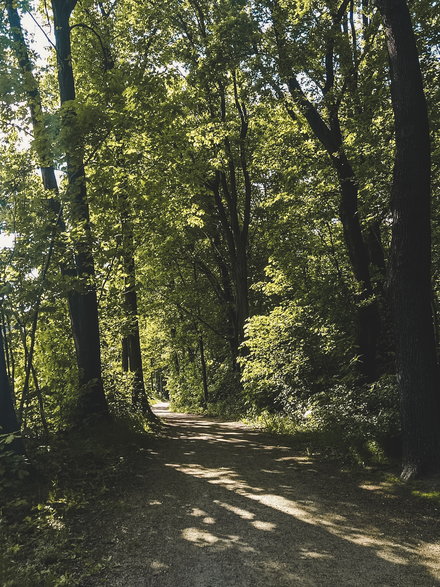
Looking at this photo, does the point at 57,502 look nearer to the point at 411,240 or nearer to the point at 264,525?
the point at 264,525

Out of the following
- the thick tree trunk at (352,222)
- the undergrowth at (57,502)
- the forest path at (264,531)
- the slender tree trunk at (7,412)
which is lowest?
the forest path at (264,531)

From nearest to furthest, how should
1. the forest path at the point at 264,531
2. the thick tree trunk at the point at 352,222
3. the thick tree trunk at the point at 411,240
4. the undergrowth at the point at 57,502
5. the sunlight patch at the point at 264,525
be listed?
1. the forest path at the point at 264,531
2. the undergrowth at the point at 57,502
3. the sunlight patch at the point at 264,525
4. the thick tree trunk at the point at 411,240
5. the thick tree trunk at the point at 352,222

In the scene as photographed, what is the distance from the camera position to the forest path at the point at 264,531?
409cm

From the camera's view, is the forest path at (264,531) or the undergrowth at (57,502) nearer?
the forest path at (264,531)

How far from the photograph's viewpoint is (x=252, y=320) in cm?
1445

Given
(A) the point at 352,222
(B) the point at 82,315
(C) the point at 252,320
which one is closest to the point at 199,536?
(B) the point at 82,315

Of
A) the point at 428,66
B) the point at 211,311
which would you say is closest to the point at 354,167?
the point at 428,66

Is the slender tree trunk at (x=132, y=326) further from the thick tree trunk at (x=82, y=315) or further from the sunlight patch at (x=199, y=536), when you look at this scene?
the sunlight patch at (x=199, y=536)

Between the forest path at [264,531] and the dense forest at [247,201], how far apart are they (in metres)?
1.42

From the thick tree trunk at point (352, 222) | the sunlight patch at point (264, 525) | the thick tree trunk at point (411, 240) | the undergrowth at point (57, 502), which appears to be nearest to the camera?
the undergrowth at point (57, 502)

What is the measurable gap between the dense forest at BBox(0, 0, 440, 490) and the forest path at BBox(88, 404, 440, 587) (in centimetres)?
142

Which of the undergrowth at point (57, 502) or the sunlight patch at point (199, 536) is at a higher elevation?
the undergrowth at point (57, 502)

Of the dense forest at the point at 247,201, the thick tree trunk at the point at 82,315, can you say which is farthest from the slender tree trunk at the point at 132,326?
the thick tree trunk at the point at 82,315

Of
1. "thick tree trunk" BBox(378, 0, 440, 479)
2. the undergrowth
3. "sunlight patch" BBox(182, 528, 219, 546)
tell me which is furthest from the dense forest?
"sunlight patch" BBox(182, 528, 219, 546)
